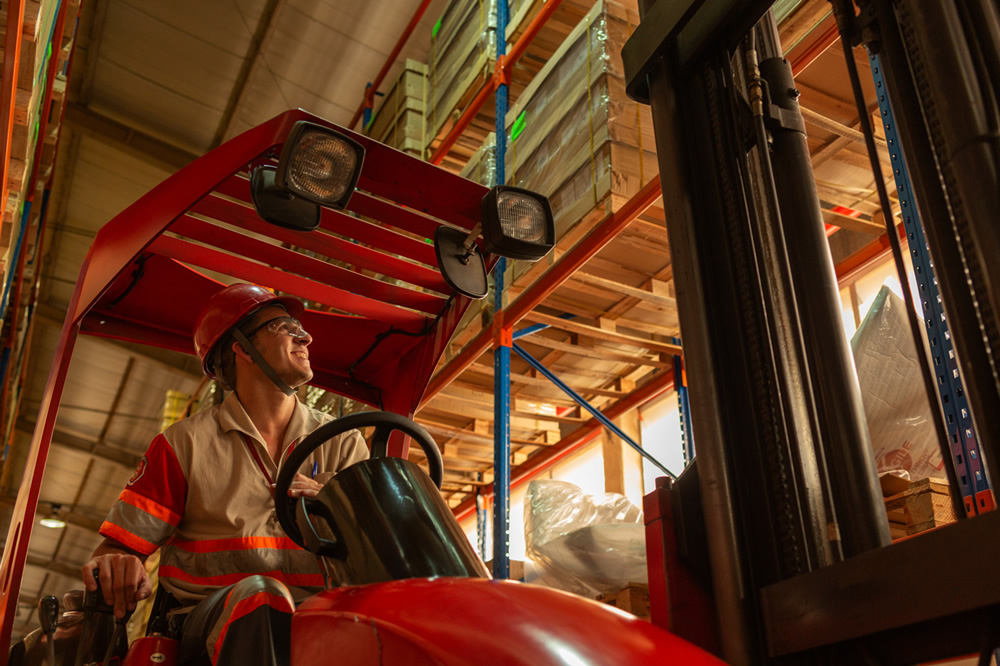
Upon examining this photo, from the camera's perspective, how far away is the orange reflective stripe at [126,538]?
2336 millimetres

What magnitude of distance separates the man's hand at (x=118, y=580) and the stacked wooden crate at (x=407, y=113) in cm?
629

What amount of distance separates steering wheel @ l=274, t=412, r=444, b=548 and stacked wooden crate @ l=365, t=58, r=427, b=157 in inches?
251

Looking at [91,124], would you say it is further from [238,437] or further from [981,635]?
[981,635]

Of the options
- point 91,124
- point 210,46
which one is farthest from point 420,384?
point 91,124

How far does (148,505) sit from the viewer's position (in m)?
2.39

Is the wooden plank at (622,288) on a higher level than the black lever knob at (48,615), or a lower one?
higher

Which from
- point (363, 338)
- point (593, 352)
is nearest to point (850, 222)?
point (593, 352)

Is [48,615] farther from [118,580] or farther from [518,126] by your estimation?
[518,126]

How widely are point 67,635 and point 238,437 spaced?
674 mm

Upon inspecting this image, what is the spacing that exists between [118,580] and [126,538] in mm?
353

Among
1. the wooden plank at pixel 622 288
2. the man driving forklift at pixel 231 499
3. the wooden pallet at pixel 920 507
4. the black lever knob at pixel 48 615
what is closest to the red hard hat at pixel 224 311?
the man driving forklift at pixel 231 499

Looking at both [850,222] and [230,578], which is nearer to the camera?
[230,578]

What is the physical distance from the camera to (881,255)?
598 centimetres

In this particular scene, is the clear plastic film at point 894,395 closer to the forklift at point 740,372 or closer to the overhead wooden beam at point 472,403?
the forklift at point 740,372
